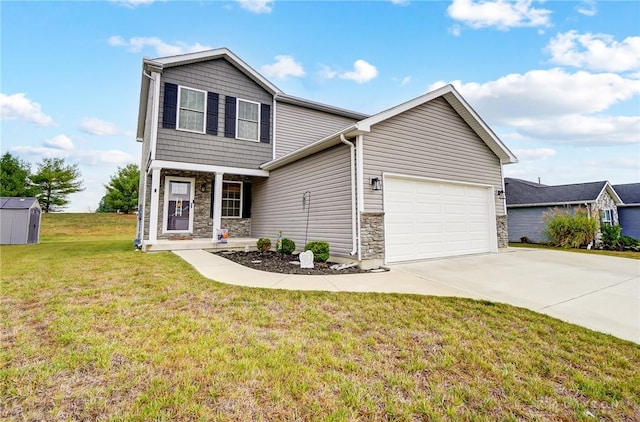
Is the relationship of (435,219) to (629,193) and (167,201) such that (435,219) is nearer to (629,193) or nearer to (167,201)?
(167,201)

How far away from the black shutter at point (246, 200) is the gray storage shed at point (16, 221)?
36.4 feet

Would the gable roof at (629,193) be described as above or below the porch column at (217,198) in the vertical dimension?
above

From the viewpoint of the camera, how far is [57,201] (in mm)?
28125

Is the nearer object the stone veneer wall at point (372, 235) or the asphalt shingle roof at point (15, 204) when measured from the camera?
the stone veneer wall at point (372, 235)

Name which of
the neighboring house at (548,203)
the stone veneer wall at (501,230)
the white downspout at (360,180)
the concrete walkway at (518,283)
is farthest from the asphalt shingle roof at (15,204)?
the neighboring house at (548,203)

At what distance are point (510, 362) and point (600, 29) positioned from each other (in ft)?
42.1

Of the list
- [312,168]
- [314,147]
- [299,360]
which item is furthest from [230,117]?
[299,360]

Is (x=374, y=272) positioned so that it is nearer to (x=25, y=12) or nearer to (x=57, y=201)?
(x=25, y=12)

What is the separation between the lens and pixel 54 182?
91.6 ft

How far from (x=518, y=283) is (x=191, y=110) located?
1061cm

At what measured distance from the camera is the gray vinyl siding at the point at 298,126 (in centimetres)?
1148

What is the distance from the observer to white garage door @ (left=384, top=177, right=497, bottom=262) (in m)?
7.34

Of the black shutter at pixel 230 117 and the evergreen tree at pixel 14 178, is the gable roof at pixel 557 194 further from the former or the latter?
the evergreen tree at pixel 14 178

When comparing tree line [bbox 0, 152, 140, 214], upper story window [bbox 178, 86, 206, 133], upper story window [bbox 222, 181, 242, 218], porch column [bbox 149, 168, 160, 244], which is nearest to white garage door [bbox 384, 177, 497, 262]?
upper story window [bbox 222, 181, 242, 218]
